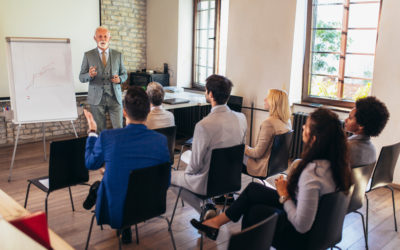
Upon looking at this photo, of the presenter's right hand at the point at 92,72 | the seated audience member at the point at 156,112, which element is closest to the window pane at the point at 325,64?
the seated audience member at the point at 156,112

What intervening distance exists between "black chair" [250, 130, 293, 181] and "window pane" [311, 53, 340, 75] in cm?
203

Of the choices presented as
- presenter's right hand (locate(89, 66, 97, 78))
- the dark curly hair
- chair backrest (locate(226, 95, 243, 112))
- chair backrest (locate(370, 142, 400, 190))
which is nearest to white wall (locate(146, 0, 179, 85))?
chair backrest (locate(226, 95, 243, 112))

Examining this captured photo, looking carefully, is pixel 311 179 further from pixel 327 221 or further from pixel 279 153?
pixel 279 153

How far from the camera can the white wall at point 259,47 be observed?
5.04m

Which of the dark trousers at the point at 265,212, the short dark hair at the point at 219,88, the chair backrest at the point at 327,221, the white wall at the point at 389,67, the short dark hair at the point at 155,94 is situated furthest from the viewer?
the white wall at the point at 389,67

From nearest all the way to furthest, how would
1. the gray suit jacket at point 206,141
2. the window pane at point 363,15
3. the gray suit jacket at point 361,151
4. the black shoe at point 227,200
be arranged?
1. the gray suit jacket at point 361,151
2. the gray suit jacket at point 206,141
3. the black shoe at point 227,200
4. the window pane at point 363,15

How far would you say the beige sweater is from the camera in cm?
321

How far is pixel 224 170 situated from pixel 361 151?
98 centimetres

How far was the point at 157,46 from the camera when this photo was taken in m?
7.11

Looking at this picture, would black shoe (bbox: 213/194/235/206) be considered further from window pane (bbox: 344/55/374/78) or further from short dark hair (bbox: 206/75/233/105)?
window pane (bbox: 344/55/374/78)

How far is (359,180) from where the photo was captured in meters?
2.44

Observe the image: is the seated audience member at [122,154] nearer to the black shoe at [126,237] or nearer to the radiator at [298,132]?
the black shoe at [126,237]

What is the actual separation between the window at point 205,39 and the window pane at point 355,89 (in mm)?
2327

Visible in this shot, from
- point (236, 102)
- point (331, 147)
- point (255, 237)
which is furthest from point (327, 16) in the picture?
point (255, 237)
